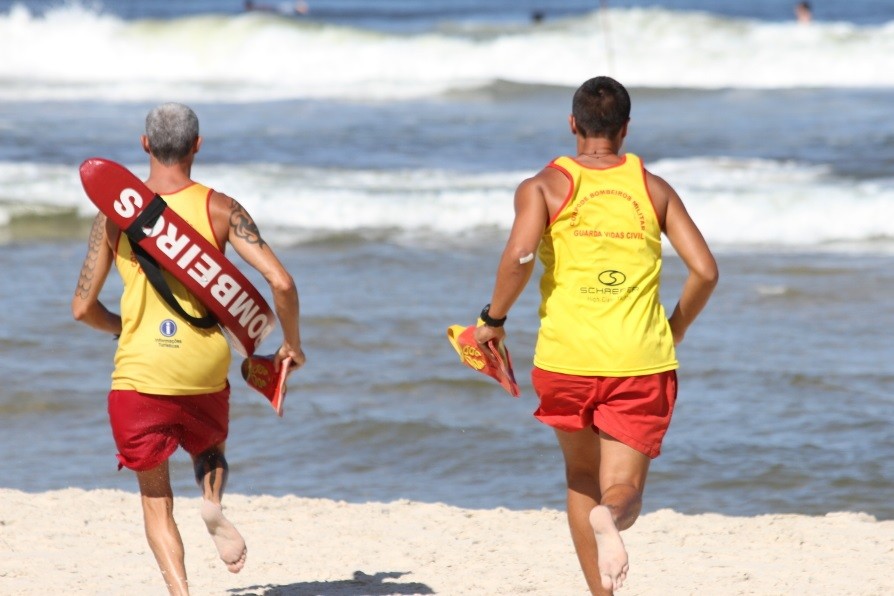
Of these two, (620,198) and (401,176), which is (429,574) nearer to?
(620,198)

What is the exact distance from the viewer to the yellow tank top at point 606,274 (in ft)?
12.2

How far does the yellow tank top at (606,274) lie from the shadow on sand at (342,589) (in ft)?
4.88

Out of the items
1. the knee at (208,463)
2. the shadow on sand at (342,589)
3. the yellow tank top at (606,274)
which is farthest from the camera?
the shadow on sand at (342,589)

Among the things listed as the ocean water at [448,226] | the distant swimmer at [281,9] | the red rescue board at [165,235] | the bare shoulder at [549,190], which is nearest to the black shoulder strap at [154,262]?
the red rescue board at [165,235]

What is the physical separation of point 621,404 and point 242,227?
1225 millimetres

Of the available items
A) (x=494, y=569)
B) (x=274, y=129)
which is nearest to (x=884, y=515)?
(x=494, y=569)

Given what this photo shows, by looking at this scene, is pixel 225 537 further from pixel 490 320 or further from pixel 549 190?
pixel 549 190

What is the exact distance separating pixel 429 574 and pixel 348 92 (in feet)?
70.8

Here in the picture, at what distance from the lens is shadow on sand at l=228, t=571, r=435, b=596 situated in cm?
484

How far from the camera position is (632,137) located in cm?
1967

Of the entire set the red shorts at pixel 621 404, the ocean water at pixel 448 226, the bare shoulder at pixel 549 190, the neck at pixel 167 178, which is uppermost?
the bare shoulder at pixel 549 190

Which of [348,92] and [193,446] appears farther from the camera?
[348,92]

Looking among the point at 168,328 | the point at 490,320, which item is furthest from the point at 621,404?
the point at 168,328

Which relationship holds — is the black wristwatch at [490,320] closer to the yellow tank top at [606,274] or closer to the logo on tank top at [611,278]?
the yellow tank top at [606,274]
